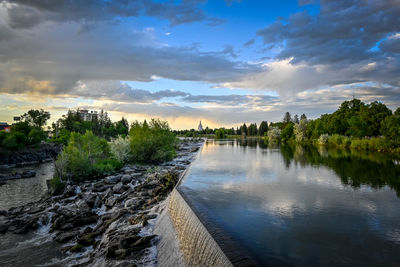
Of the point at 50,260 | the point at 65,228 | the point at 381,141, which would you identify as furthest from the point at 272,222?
the point at 381,141

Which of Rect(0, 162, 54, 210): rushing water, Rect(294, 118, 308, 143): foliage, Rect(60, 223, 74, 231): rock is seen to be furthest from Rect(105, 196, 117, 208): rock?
Rect(294, 118, 308, 143): foliage

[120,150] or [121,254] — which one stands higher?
[120,150]

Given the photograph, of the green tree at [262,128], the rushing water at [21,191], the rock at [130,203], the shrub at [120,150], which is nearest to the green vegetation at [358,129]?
the shrub at [120,150]

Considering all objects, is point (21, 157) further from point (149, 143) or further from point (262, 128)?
point (262, 128)

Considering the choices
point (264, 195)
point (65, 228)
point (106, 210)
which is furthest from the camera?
point (106, 210)

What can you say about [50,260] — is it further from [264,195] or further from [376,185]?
[376,185]

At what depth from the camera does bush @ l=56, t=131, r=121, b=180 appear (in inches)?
867

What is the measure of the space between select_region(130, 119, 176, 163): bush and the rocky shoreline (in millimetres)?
13410

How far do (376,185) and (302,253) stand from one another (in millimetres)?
12821

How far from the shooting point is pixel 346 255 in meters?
6.70

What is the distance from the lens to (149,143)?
33.7 metres

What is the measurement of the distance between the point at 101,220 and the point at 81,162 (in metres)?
12.3

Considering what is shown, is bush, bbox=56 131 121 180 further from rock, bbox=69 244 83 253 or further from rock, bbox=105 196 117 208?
rock, bbox=69 244 83 253

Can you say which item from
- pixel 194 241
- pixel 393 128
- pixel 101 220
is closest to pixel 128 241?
pixel 194 241
